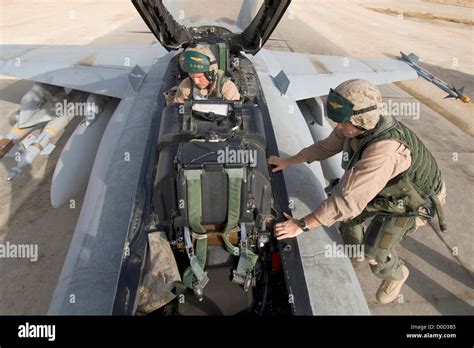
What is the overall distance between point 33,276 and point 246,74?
4.94m

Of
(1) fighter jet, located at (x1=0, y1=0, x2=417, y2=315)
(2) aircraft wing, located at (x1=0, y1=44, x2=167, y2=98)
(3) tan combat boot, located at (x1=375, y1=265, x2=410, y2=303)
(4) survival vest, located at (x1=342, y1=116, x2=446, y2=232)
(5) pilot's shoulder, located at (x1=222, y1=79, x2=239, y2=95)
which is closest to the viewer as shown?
(1) fighter jet, located at (x1=0, y1=0, x2=417, y2=315)

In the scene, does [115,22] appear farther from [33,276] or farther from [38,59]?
[33,276]

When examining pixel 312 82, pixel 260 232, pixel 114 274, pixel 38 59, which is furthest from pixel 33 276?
pixel 312 82

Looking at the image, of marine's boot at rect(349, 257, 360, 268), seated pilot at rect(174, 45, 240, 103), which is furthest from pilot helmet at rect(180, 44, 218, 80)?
marine's boot at rect(349, 257, 360, 268)

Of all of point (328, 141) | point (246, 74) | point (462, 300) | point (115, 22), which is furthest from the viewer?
point (115, 22)

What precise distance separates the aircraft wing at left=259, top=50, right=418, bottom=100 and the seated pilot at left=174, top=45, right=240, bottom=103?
2.88 metres

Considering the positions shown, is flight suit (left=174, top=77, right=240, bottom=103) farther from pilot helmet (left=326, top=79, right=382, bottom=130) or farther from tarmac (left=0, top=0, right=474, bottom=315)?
tarmac (left=0, top=0, right=474, bottom=315)

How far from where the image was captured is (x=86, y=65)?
831cm

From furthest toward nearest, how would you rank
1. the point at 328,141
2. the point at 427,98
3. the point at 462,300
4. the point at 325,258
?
the point at 427,98
the point at 462,300
the point at 328,141
the point at 325,258

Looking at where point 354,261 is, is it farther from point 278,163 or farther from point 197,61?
point 197,61

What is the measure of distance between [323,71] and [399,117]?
3037mm

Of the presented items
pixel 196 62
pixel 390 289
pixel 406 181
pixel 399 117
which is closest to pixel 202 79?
pixel 196 62

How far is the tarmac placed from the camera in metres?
4.78

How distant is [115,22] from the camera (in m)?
20.3
